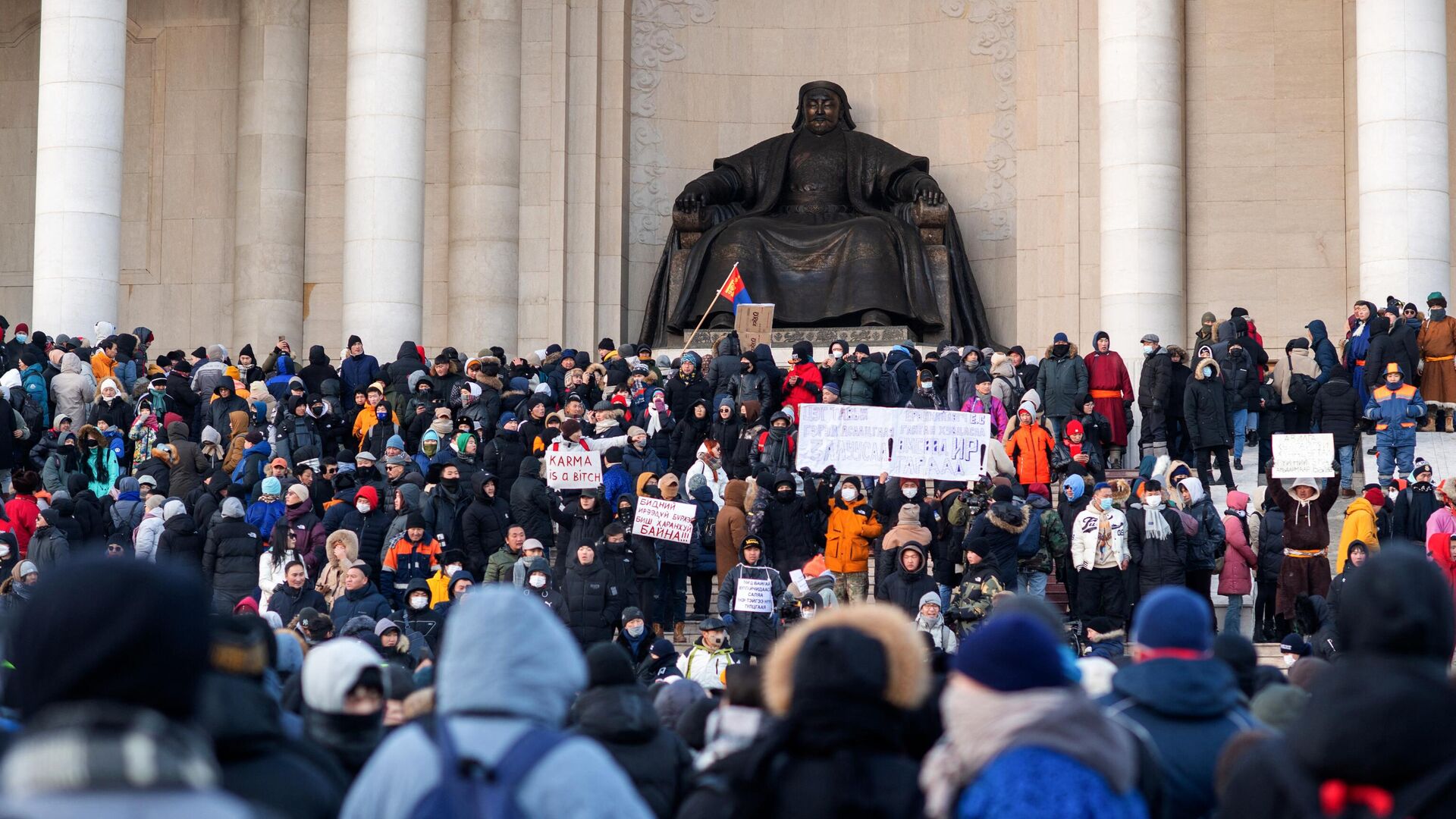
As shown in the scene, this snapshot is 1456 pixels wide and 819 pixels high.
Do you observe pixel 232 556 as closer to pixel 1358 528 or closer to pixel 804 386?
pixel 804 386

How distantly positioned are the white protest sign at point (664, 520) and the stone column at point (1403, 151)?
13.6 meters

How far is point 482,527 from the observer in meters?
20.5

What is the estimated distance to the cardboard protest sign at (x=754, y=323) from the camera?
2788 centimetres

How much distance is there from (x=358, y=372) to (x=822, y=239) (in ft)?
32.8

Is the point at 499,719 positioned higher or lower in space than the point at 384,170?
lower

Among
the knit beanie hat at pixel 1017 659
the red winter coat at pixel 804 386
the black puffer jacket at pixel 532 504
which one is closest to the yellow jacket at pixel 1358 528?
the red winter coat at pixel 804 386

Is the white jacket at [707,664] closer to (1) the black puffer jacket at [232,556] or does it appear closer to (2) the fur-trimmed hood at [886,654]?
(1) the black puffer jacket at [232,556]

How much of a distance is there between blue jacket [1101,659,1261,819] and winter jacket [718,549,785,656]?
1138cm

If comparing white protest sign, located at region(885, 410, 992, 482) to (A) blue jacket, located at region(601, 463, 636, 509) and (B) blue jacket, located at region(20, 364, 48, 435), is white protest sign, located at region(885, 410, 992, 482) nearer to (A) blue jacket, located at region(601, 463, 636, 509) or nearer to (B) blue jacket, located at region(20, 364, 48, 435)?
(A) blue jacket, located at region(601, 463, 636, 509)

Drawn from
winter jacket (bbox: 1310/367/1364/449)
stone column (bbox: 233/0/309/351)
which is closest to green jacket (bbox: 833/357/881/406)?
winter jacket (bbox: 1310/367/1364/449)

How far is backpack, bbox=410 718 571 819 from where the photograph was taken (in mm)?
4668

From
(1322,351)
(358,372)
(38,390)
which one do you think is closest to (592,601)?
(358,372)

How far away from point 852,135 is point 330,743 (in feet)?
95.5

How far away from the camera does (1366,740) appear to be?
190 inches
